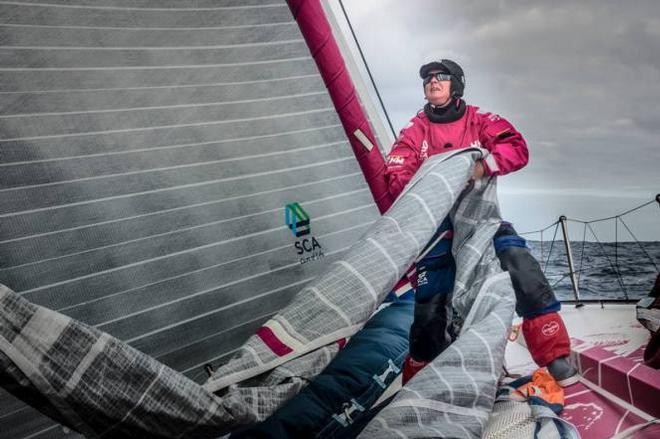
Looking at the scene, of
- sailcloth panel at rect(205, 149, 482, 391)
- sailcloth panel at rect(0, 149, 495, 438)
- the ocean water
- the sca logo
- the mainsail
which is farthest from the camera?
the ocean water

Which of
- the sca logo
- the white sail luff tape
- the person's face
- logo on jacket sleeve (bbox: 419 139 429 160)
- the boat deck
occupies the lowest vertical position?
the boat deck

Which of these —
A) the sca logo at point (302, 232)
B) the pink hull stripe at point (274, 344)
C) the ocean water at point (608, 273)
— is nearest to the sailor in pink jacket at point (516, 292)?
the sca logo at point (302, 232)

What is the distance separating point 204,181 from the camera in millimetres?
1051

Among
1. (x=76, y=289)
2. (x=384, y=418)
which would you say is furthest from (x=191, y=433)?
(x=76, y=289)

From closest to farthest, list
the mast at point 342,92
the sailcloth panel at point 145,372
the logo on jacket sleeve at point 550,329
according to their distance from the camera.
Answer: the sailcloth panel at point 145,372 → the logo on jacket sleeve at point 550,329 → the mast at point 342,92

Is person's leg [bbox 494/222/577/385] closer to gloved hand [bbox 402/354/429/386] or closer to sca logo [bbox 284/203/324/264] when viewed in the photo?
gloved hand [bbox 402/354/429/386]

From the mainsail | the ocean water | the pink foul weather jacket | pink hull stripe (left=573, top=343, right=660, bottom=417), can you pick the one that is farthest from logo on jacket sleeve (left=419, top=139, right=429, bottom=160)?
the ocean water

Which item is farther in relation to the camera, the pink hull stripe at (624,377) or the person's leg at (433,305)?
the person's leg at (433,305)

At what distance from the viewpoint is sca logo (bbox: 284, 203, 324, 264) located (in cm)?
117

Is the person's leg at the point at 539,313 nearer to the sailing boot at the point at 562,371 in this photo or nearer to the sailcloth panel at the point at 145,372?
the sailing boot at the point at 562,371

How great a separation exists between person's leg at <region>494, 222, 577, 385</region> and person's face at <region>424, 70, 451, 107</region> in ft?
1.46

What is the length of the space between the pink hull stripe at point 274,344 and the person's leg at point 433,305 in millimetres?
478

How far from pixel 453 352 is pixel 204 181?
0.65 meters

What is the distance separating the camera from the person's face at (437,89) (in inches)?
48.8
